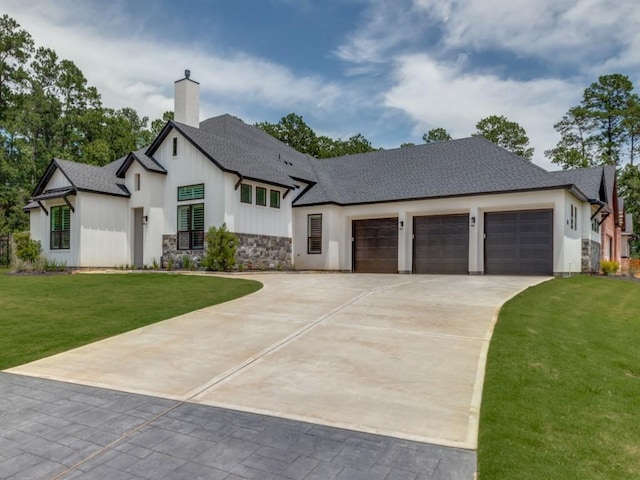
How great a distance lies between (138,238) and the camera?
2033 cm

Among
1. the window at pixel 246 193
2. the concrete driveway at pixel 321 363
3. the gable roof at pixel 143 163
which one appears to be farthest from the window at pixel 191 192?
the concrete driveway at pixel 321 363

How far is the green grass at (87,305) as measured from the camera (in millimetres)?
7168

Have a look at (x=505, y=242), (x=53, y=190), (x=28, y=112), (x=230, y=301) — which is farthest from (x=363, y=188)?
(x=28, y=112)

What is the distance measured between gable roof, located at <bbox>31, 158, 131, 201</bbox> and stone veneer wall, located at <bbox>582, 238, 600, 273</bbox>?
19.7 meters

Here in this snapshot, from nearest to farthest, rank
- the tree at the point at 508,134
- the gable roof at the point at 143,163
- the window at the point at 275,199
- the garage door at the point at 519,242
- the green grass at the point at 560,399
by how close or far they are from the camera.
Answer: the green grass at the point at 560,399 < the garage door at the point at 519,242 < the gable roof at the point at 143,163 < the window at the point at 275,199 < the tree at the point at 508,134

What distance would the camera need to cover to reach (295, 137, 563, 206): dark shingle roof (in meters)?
17.6

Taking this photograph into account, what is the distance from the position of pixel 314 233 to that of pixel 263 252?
113 inches

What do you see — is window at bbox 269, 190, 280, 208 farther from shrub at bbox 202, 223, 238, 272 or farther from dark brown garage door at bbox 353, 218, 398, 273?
dark brown garage door at bbox 353, 218, 398, 273

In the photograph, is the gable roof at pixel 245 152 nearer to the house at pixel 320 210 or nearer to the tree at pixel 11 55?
the house at pixel 320 210

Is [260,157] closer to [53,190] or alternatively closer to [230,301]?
[53,190]

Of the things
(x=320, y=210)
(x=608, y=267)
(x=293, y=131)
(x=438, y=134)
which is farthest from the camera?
(x=438, y=134)

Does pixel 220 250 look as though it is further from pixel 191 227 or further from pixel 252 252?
pixel 191 227

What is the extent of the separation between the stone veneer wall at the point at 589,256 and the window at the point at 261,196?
1365cm

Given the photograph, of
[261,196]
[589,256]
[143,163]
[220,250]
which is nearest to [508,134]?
[589,256]
